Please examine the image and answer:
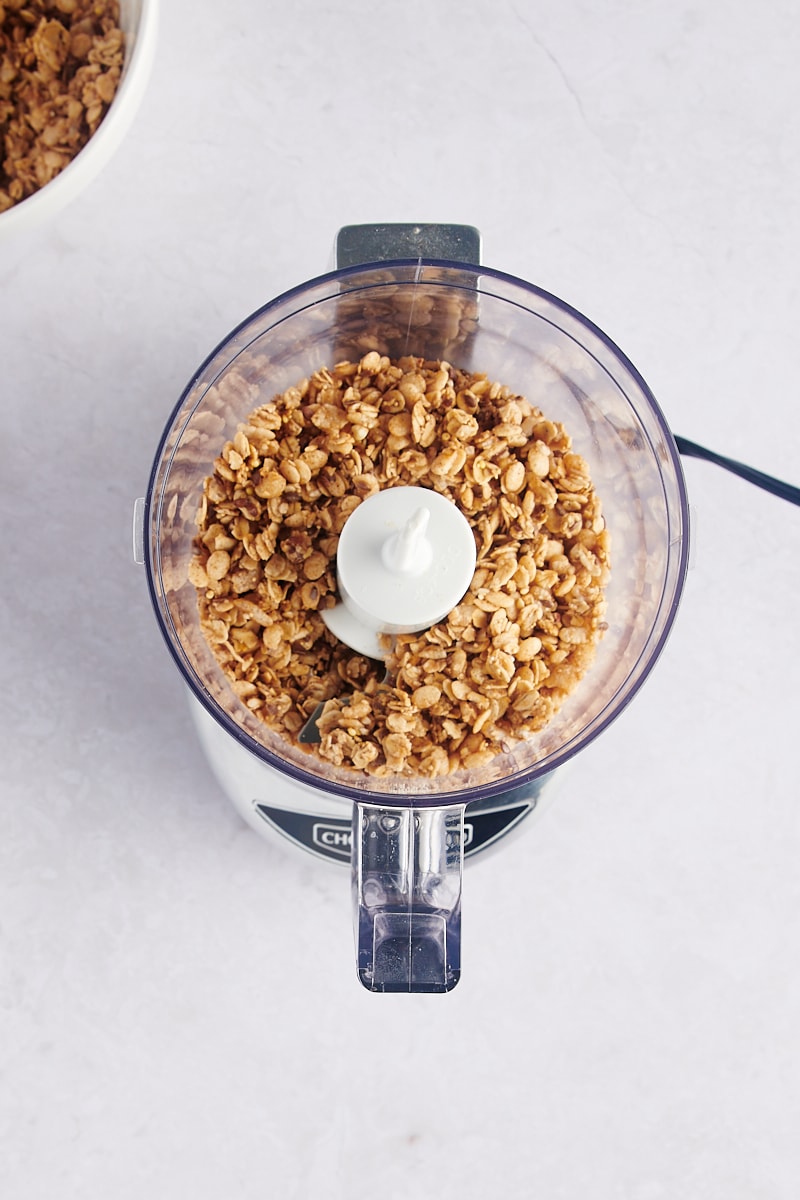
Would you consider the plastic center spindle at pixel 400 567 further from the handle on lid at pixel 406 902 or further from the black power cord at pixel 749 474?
the black power cord at pixel 749 474

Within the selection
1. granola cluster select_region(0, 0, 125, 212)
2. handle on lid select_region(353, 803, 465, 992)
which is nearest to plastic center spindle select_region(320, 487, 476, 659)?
handle on lid select_region(353, 803, 465, 992)

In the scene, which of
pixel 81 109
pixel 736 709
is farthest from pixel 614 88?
pixel 736 709

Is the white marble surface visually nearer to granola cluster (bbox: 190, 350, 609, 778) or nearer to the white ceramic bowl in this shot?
the white ceramic bowl

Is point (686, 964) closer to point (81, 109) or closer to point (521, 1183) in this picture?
point (521, 1183)

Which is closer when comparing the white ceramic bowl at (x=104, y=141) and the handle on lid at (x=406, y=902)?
the handle on lid at (x=406, y=902)

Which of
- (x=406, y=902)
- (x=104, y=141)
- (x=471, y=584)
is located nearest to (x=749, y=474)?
(x=471, y=584)

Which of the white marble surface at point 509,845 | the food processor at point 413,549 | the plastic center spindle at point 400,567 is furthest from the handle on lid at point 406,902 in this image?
the white marble surface at point 509,845

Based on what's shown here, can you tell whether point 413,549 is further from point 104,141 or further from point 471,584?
point 104,141
